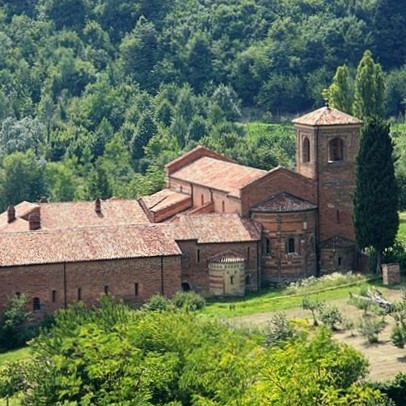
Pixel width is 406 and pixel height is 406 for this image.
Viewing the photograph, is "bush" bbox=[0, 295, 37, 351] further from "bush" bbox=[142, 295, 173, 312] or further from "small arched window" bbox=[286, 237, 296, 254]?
"small arched window" bbox=[286, 237, 296, 254]

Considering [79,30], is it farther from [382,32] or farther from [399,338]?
[399,338]

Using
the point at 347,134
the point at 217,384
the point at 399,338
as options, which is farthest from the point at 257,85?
the point at 217,384

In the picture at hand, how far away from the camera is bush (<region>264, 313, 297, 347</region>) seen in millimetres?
52028

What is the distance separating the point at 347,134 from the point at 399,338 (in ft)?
60.1

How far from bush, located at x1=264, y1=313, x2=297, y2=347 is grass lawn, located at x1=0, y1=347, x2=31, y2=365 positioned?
10.6 meters

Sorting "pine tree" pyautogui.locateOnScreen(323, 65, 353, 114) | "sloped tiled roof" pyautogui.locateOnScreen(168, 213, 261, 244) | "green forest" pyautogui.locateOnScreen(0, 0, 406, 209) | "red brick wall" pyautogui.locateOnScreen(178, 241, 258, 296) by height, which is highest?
"green forest" pyautogui.locateOnScreen(0, 0, 406, 209)

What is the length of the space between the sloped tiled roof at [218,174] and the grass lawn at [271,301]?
5.87 m

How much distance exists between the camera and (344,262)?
2729 inches

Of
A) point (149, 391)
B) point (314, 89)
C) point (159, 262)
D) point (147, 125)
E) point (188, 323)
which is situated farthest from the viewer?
point (314, 89)

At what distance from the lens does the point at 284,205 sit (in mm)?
67750

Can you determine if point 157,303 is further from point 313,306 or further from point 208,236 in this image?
point 313,306

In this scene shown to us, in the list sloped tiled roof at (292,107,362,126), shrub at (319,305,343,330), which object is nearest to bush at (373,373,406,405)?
shrub at (319,305,343,330)

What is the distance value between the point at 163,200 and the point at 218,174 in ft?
12.4

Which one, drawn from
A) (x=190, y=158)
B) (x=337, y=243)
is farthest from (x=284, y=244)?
(x=190, y=158)
